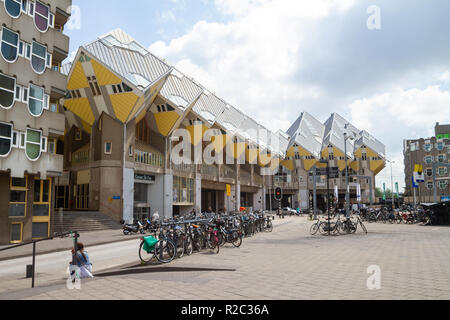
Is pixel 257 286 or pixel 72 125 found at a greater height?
pixel 72 125

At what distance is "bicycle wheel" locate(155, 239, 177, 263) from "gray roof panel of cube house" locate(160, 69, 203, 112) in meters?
29.0

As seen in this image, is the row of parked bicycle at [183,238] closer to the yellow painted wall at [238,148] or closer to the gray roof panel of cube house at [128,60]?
the gray roof panel of cube house at [128,60]

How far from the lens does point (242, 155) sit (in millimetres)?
62719

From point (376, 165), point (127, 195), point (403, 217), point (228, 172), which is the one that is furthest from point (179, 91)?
point (376, 165)

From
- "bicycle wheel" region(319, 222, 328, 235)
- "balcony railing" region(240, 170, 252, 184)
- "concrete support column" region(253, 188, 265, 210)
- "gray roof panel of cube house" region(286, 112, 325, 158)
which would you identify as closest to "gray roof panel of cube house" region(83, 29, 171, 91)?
"bicycle wheel" region(319, 222, 328, 235)

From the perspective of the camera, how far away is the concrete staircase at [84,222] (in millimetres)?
26750

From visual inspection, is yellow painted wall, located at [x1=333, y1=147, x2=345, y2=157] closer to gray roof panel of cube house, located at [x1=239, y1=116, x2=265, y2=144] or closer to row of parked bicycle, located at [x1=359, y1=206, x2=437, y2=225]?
gray roof panel of cube house, located at [x1=239, y1=116, x2=265, y2=144]

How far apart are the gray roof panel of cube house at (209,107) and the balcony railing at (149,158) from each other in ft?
30.0

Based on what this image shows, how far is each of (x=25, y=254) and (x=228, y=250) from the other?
356 inches

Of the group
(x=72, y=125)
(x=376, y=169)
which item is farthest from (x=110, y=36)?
(x=376, y=169)

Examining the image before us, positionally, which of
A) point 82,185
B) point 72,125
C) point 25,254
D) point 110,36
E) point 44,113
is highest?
point 110,36


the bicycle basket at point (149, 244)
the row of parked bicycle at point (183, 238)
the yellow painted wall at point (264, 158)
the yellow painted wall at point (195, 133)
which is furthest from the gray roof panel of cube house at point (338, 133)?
the bicycle basket at point (149, 244)

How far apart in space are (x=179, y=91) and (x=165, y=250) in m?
35.1
